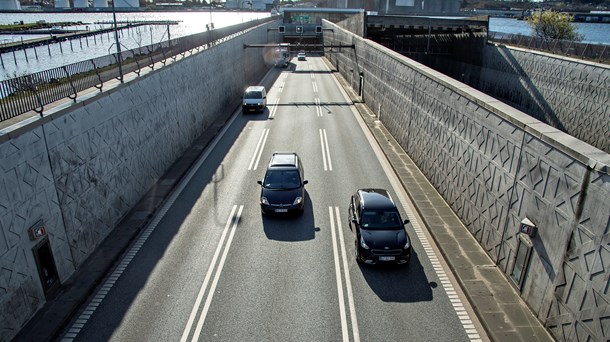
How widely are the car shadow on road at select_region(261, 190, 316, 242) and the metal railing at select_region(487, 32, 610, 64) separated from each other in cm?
2101

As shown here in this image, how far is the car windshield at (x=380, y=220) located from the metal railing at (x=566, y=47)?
1978cm

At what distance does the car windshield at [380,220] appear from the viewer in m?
12.5

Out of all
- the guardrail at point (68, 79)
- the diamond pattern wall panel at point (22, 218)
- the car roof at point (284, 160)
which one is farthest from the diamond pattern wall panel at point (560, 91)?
the diamond pattern wall panel at point (22, 218)

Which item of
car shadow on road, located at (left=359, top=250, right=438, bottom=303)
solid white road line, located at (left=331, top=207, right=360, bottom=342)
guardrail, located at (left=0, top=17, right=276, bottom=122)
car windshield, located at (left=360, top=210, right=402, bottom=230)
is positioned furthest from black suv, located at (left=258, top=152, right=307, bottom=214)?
guardrail, located at (left=0, top=17, right=276, bottom=122)

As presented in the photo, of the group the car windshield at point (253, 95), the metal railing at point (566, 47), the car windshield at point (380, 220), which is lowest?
the car windshield at point (380, 220)

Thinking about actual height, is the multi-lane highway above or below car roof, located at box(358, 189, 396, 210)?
below

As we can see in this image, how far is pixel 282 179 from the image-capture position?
15.7 meters

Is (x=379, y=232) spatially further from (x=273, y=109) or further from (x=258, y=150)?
(x=273, y=109)

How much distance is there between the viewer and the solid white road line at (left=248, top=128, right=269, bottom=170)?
20.2 meters

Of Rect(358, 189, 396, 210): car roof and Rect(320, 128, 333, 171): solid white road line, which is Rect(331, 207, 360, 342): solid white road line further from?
Rect(320, 128, 333, 171): solid white road line

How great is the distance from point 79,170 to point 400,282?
975 cm

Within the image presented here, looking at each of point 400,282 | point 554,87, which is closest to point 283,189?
point 400,282

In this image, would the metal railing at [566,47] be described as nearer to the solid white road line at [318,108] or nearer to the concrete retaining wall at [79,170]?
the solid white road line at [318,108]

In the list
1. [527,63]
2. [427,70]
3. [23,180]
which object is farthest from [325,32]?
[23,180]
